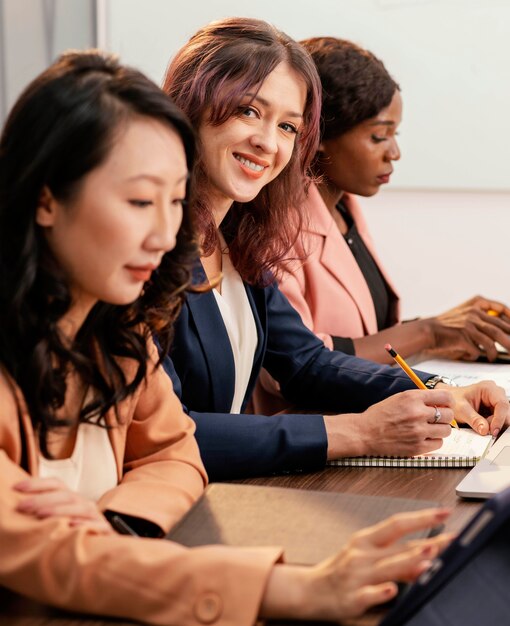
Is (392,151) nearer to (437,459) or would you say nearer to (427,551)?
(437,459)

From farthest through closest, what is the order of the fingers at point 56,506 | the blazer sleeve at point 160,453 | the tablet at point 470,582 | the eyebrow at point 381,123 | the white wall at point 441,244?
the white wall at point 441,244, the eyebrow at point 381,123, the blazer sleeve at point 160,453, the fingers at point 56,506, the tablet at point 470,582

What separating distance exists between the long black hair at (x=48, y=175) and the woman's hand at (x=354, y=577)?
1.03ft

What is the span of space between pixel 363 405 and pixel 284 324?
21 centimetres

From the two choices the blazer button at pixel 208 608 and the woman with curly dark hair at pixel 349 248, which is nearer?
the blazer button at pixel 208 608

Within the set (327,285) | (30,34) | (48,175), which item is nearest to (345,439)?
(48,175)

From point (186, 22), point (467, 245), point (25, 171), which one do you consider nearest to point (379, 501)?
point (25, 171)

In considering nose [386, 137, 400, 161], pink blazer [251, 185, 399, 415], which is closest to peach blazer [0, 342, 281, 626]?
pink blazer [251, 185, 399, 415]

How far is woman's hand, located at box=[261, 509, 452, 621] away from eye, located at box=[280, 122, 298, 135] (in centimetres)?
96

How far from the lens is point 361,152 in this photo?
8.26 ft

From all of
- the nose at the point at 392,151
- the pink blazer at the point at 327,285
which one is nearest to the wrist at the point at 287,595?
the pink blazer at the point at 327,285

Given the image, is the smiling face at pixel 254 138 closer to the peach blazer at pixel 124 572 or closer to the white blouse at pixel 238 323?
the white blouse at pixel 238 323

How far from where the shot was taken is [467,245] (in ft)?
12.7

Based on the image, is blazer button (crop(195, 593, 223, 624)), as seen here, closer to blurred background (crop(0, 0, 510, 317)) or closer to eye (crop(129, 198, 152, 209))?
eye (crop(129, 198, 152, 209))

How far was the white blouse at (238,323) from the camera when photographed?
1.75 m
